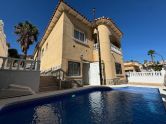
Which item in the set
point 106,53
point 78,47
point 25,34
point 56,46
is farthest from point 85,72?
point 25,34

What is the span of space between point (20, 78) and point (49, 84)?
3.35 m

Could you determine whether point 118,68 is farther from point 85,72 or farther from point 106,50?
point 85,72

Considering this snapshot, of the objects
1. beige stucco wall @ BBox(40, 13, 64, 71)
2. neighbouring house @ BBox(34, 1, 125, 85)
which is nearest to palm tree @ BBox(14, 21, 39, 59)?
neighbouring house @ BBox(34, 1, 125, 85)

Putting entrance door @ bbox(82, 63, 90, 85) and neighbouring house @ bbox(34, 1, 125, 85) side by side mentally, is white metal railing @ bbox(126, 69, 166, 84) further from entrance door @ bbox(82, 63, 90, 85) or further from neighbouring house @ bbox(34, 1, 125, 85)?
entrance door @ bbox(82, 63, 90, 85)

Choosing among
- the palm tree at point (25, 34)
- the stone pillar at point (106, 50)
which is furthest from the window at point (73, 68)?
the palm tree at point (25, 34)

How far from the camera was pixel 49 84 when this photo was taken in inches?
451

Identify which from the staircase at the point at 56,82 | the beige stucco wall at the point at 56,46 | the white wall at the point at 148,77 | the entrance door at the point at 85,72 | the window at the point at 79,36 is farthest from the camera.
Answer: the entrance door at the point at 85,72

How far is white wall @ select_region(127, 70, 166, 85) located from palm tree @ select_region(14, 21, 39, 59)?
23.1 m

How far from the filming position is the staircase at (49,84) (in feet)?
35.0

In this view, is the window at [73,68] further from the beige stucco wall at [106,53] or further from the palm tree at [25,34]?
the palm tree at [25,34]

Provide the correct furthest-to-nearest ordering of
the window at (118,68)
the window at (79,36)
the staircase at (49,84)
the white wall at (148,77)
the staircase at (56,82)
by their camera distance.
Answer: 1. the window at (118,68)
2. the white wall at (148,77)
3. the window at (79,36)
4. the staircase at (56,82)
5. the staircase at (49,84)

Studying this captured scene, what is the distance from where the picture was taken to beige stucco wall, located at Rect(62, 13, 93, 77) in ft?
44.5

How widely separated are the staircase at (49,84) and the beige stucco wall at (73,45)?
5.71ft

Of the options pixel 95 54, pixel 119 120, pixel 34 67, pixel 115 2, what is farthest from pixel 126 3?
pixel 119 120
